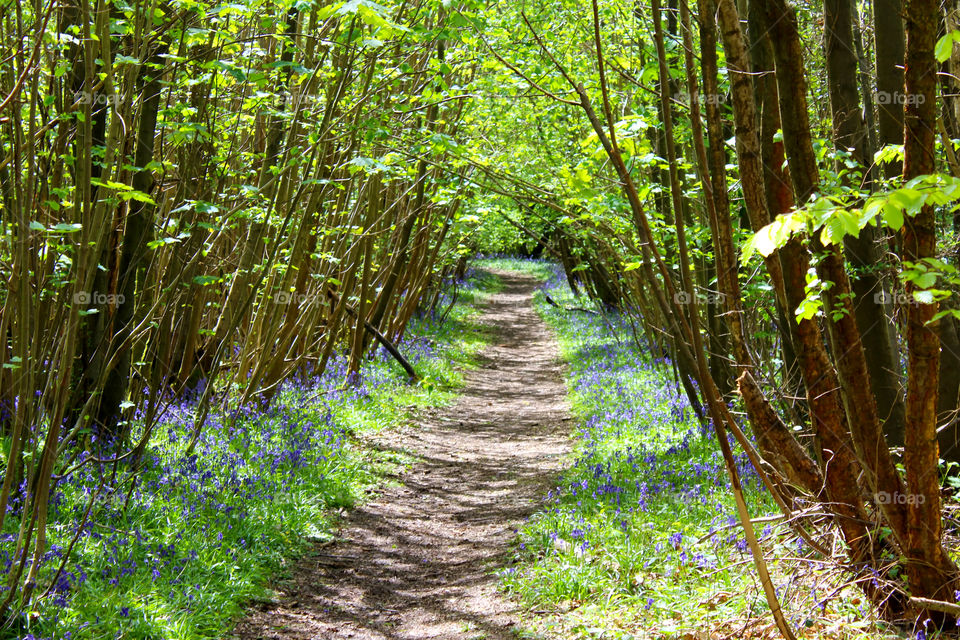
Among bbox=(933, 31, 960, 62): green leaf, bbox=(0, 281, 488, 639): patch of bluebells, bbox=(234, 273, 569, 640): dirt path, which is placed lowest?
bbox=(234, 273, 569, 640): dirt path

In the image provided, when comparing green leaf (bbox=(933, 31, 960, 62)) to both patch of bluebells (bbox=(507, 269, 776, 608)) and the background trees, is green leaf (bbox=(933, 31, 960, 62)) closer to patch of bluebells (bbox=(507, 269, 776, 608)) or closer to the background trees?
the background trees

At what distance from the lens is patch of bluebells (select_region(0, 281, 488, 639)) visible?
161 inches

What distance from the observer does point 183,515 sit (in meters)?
5.23

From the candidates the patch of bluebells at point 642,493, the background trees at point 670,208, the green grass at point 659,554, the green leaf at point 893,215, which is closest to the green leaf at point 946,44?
the background trees at point 670,208

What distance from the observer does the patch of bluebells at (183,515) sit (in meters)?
4.08

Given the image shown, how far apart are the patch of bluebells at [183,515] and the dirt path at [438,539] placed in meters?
0.37

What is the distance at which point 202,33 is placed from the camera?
4383mm

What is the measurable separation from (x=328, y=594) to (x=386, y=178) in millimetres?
5317

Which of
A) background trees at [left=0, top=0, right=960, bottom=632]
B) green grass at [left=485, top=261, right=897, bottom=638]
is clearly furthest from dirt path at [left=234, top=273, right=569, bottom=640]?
background trees at [left=0, top=0, right=960, bottom=632]

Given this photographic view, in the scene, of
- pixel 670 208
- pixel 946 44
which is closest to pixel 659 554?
pixel 946 44

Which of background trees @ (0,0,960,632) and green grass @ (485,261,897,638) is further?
green grass @ (485,261,897,638)

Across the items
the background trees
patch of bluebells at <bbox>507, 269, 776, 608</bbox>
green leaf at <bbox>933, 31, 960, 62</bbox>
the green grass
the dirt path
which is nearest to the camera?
green leaf at <bbox>933, 31, 960, 62</bbox>

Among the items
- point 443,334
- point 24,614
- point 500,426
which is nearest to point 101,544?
point 24,614

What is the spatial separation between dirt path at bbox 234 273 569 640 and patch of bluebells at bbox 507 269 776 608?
37 centimetres
